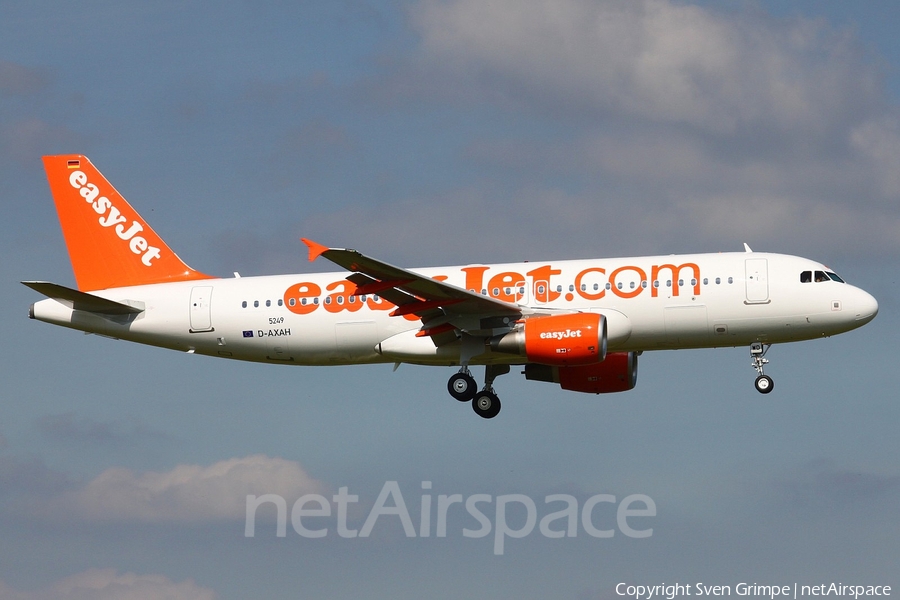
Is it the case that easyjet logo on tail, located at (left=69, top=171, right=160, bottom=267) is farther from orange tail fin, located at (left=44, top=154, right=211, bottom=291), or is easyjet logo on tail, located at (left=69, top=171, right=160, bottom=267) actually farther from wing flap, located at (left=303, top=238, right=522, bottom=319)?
wing flap, located at (left=303, top=238, right=522, bottom=319)

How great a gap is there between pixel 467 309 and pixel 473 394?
402 cm

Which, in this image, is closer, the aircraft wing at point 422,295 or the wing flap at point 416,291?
the wing flap at point 416,291

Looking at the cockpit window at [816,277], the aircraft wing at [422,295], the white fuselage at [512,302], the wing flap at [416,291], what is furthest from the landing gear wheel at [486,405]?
the cockpit window at [816,277]

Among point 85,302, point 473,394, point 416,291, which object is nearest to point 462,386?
point 473,394

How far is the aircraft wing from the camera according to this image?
38.3 meters

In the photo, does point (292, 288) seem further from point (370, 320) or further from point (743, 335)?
point (743, 335)

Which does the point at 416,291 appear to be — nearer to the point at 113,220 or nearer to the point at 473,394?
the point at 473,394

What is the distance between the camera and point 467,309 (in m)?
40.5

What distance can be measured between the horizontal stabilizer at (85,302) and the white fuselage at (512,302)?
0.83ft

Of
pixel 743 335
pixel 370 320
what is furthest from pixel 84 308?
pixel 743 335

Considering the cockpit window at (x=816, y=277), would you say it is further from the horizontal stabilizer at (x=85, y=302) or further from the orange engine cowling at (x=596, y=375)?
the horizontal stabilizer at (x=85, y=302)

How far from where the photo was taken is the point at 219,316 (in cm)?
4362

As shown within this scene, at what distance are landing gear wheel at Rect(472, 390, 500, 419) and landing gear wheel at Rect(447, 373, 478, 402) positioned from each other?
31cm

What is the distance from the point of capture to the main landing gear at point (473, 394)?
43031 mm
